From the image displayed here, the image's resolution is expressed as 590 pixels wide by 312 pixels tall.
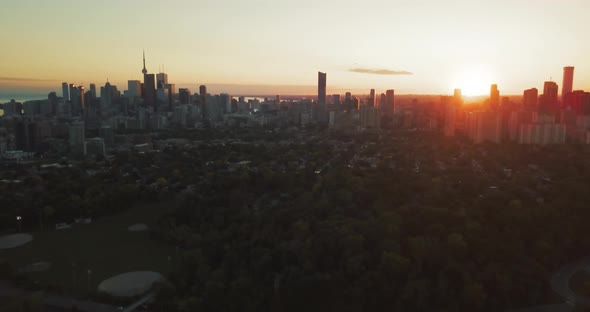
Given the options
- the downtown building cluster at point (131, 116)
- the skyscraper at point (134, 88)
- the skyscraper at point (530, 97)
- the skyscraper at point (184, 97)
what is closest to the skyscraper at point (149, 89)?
the downtown building cluster at point (131, 116)

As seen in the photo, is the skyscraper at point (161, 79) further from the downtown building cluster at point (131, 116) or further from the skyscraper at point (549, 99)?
the skyscraper at point (549, 99)

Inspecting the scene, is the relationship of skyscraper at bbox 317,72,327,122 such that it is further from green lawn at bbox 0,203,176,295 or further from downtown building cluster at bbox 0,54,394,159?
green lawn at bbox 0,203,176,295

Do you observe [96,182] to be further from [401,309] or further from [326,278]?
[401,309]

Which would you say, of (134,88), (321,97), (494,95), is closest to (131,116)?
(134,88)

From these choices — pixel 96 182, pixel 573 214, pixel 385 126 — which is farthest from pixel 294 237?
pixel 385 126

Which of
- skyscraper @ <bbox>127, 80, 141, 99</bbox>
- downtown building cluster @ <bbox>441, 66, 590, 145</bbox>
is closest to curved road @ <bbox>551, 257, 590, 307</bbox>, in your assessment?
downtown building cluster @ <bbox>441, 66, 590, 145</bbox>
